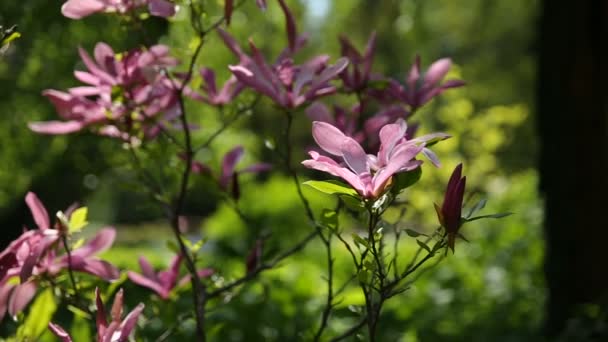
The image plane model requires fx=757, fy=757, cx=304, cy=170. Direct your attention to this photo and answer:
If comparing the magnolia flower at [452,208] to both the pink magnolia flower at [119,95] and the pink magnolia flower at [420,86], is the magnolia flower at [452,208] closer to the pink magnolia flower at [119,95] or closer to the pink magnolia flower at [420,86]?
the pink magnolia flower at [420,86]

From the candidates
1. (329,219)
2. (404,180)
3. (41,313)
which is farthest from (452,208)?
(41,313)

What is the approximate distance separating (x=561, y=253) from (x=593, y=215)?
25 centimetres

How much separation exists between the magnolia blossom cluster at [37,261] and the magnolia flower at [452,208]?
0.57 meters

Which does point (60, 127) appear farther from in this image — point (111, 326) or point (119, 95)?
point (111, 326)

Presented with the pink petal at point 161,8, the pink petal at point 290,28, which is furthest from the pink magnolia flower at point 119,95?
the pink petal at point 290,28

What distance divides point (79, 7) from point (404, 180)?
64cm

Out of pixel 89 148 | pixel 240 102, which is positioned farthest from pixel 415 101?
pixel 89 148

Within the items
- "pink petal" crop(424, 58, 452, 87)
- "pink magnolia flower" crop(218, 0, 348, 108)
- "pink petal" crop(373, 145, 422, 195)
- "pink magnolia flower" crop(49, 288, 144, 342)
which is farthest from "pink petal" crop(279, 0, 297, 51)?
"pink magnolia flower" crop(49, 288, 144, 342)

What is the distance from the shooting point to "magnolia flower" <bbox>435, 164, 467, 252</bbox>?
1.01m

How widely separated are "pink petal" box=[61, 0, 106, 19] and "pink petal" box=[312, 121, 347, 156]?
538 mm

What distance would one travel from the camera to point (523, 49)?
17141mm

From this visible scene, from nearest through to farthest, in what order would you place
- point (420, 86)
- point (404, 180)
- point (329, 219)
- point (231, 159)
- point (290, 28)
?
point (404, 180), point (329, 219), point (290, 28), point (420, 86), point (231, 159)

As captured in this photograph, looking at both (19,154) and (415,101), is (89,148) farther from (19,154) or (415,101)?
(415,101)

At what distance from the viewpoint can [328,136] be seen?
1016mm
